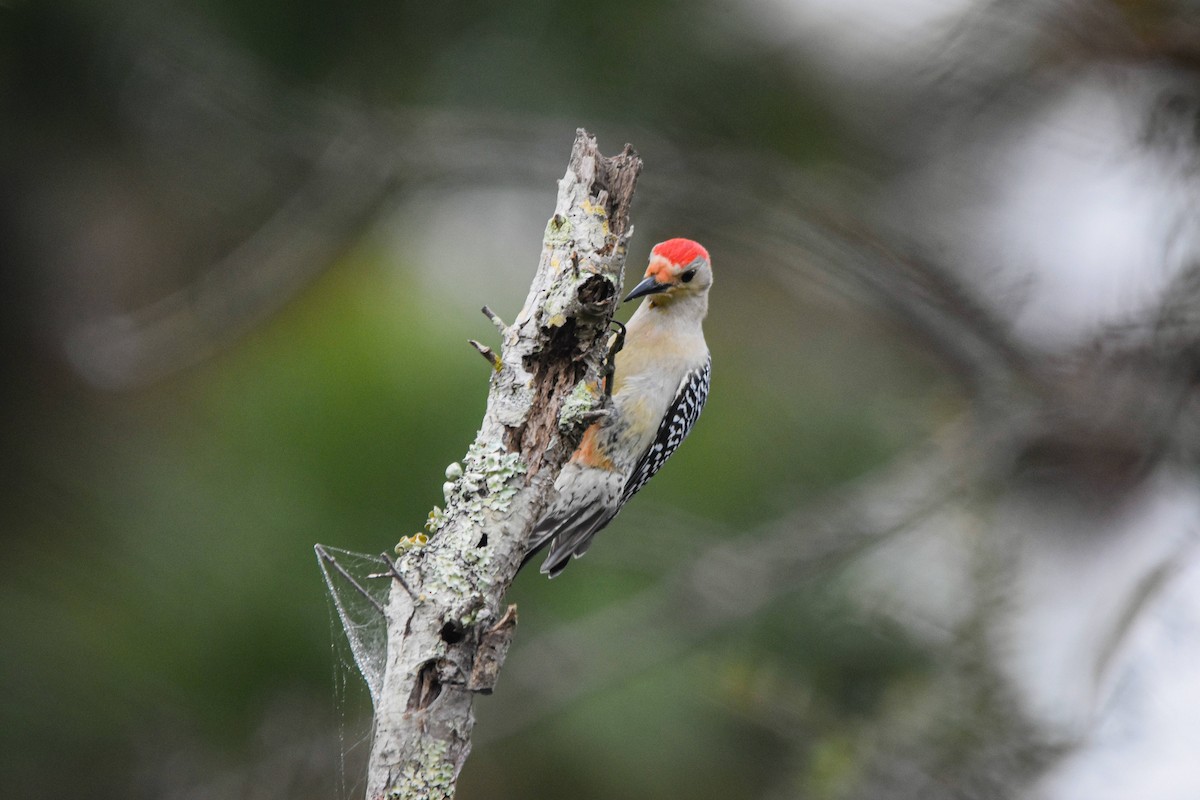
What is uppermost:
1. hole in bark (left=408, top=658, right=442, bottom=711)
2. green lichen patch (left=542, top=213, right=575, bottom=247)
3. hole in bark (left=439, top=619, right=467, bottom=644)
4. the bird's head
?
the bird's head

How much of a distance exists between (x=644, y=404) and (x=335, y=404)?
49.3 inches

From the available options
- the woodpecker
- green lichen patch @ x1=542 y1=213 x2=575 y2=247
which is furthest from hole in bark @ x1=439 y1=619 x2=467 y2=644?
the woodpecker

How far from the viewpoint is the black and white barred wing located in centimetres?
373

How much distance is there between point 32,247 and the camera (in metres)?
4.50

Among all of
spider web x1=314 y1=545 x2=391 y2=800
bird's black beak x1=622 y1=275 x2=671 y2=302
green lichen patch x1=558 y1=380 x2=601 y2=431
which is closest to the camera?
green lichen patch x1=558 y1=380 x2=601 y2=431

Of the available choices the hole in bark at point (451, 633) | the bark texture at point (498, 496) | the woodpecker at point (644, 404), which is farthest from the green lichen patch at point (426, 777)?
the woodpecker at point (644, 404)

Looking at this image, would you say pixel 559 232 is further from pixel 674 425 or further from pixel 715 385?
pixel 715 385

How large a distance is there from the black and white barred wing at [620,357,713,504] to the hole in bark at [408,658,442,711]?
204 cm

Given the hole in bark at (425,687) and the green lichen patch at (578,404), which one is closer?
the hole in bark at (425,687)

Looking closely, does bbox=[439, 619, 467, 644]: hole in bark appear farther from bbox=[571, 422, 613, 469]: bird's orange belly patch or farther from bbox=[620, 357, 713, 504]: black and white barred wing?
bbox=[620, 357, 713, 504]: black and white barred wing

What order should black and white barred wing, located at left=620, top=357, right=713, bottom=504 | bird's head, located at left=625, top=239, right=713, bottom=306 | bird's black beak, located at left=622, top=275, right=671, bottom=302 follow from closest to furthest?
bird's black beak, located at left=622, top=275, right=671, bottom=302 < bird's head, located at left=625, top=239, right=713, bottom=306 < black and white barred wing, located at left=620, top=357, right=713, bottom=504

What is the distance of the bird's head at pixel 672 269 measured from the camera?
3.51 m

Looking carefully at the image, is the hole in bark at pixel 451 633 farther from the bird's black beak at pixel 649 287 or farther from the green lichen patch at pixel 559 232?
the bird's black beak at pixel 649 287

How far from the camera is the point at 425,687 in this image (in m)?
1.77
